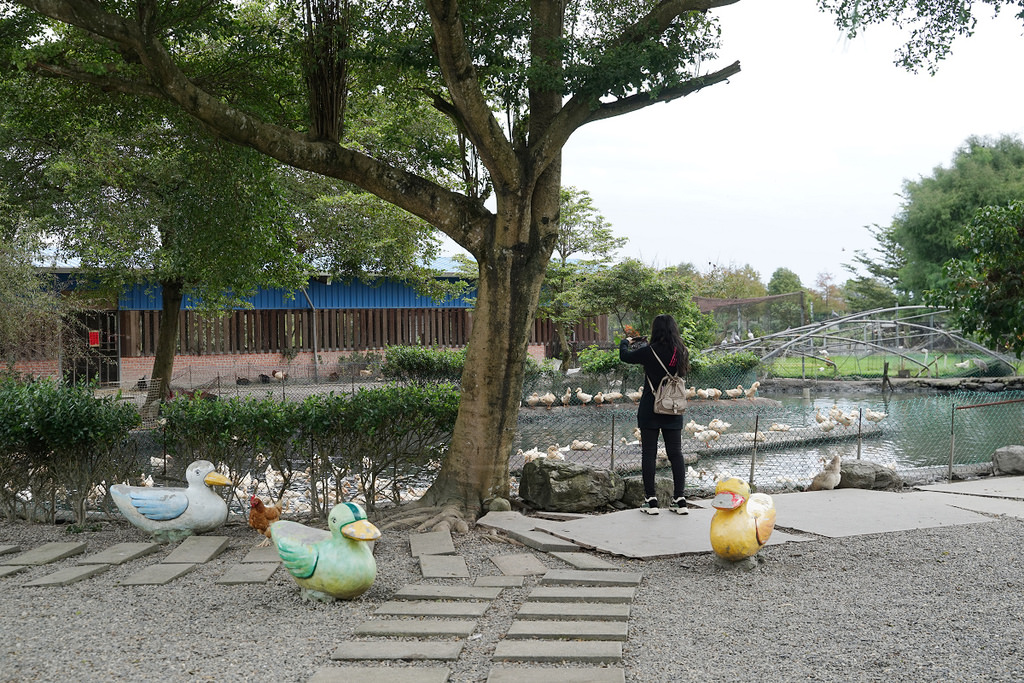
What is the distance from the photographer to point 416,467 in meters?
7.66

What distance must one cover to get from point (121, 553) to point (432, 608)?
9.33 feet

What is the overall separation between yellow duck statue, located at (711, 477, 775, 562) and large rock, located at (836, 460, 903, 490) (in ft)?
12.1

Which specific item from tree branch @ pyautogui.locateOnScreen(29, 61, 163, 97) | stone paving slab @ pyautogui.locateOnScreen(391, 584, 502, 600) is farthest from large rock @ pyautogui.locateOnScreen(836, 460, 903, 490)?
tree branch @ pyautogui.locateOnScreen(29, 61, 163, 97)

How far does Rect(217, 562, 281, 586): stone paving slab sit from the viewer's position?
5301 mm

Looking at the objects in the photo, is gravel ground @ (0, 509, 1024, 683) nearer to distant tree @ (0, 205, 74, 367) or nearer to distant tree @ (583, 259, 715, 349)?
distant tree @ (0, 205, 74, 367)

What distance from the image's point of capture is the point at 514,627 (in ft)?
13.9

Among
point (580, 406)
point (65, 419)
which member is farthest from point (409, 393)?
point (580, 406)

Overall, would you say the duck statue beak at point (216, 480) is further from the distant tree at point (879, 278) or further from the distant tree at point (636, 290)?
the distant tree at point (879, 278)

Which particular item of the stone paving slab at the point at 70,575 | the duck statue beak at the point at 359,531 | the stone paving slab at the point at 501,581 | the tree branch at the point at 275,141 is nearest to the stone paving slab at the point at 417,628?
the duck statue beak at the point at 359,531

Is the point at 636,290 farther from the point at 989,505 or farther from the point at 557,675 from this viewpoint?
the point at 557,675

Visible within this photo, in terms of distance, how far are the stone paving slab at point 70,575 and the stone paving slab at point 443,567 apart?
224cm

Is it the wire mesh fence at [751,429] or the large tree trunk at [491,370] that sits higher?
the large tree trunk at [491,370]

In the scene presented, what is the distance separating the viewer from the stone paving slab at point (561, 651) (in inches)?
152

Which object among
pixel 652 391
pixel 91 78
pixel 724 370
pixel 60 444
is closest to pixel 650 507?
pixel 652 391
